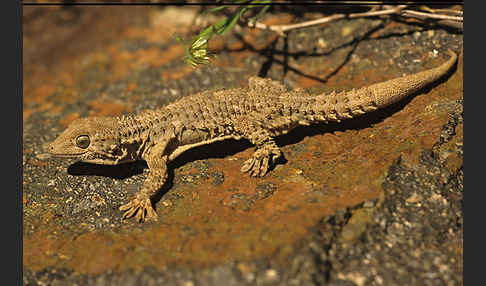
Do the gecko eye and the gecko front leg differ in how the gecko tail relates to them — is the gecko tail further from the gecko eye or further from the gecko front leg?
the gecko eye

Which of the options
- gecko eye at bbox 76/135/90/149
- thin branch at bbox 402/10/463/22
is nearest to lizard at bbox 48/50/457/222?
gecko eye at bbox 76/135/90/149

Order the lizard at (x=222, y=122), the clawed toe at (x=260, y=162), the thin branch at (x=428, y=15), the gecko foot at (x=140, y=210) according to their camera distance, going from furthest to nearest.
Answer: the thin branch at (x=428, y=15) < the lizard at (x=222, y=122) < the clawed toe at (x=260, y=162) < the gecko foot at (x=140, y=210)

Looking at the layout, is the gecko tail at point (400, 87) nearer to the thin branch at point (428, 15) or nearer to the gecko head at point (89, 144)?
the thin branch at point (428, 15)

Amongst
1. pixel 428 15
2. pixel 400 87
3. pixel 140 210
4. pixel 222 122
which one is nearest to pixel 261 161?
pixel 222 122

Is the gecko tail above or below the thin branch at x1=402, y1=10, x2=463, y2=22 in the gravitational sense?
below

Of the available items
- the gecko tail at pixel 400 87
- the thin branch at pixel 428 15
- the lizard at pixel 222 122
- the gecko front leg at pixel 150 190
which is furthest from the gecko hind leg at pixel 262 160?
the thin branch at pixel 428 15

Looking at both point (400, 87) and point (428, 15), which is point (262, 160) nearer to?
Answer: point (400, 87)
